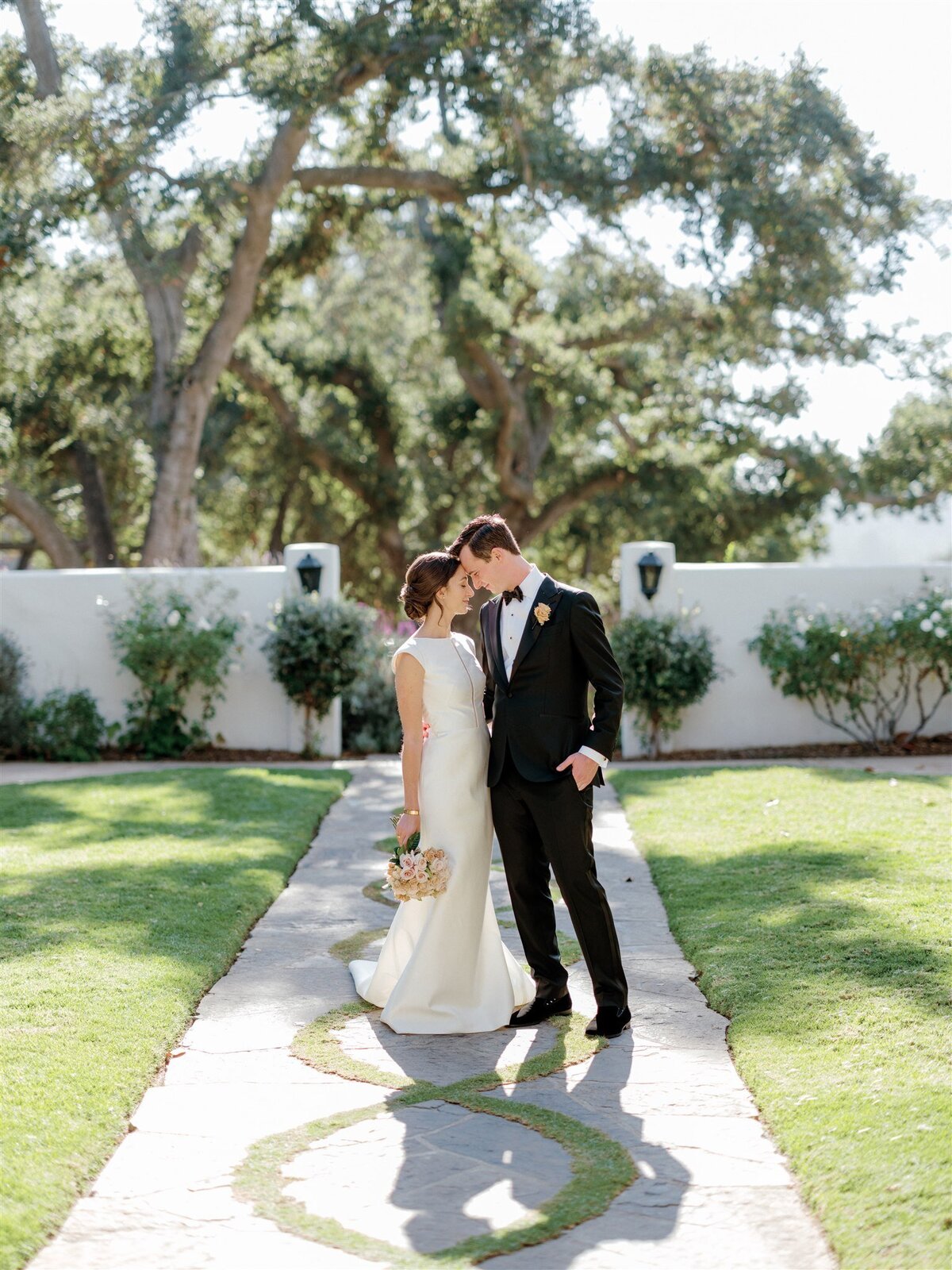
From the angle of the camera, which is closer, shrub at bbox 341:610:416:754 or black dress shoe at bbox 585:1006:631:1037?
black dress shoe at bbox 585:1006:631:1037

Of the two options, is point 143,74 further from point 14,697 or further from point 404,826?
point 404,826

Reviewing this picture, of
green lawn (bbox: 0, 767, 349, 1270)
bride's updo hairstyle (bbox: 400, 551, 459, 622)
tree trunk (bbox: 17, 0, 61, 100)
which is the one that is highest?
tree trunk (bbox: 17, 0, 61, 100)

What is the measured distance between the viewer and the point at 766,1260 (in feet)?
10.4

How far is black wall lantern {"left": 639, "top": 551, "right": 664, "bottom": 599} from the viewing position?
13422 mm

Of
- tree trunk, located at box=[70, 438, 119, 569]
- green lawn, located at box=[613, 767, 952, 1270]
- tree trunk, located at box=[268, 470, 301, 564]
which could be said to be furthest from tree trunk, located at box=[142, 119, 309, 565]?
green lawn, located at box=[613, 767, 952, 1270]

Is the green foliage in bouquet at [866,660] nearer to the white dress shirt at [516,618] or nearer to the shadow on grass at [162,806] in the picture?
the shadow on grass at [162,806]

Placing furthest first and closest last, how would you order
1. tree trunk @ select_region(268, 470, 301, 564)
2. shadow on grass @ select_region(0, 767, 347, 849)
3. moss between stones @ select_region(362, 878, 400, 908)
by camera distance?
tree trunk @ select_region(268, 470, 301, 564) < shadow on grass @ select_region(0, 767, 347, 849) < moss between stones @ select_region(362, 878, 400, 908)

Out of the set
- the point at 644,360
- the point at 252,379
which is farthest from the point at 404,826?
the point at 252,379

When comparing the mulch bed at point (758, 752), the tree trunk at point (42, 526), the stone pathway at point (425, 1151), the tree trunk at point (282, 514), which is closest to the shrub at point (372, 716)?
the mulch bed at point (758, 752)

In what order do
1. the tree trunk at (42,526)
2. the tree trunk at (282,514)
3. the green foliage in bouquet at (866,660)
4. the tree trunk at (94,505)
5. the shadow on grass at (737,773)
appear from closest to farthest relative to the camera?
1. the shadow on grass at (737,773)
2. the green foliage in bouquet at (866,660)
3. the tree trunk at (42,526)
4. the tree trunk at (94,505)
5. the tree trunk at (282,514)

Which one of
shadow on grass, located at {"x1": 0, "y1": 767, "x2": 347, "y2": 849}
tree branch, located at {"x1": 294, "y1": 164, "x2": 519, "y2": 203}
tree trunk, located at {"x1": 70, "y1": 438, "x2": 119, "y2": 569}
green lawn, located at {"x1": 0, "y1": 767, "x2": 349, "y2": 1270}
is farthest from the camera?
tree trunk, located at {"x1": 70, "y1": 438, "x2": 119, "y2": 569}

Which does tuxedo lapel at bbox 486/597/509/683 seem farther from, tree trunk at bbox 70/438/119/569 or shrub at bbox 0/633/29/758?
tree trunk at bbox 70/438/119/569

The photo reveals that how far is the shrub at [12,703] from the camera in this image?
13.2 m

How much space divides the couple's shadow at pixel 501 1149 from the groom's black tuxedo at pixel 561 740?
0.46 meters
